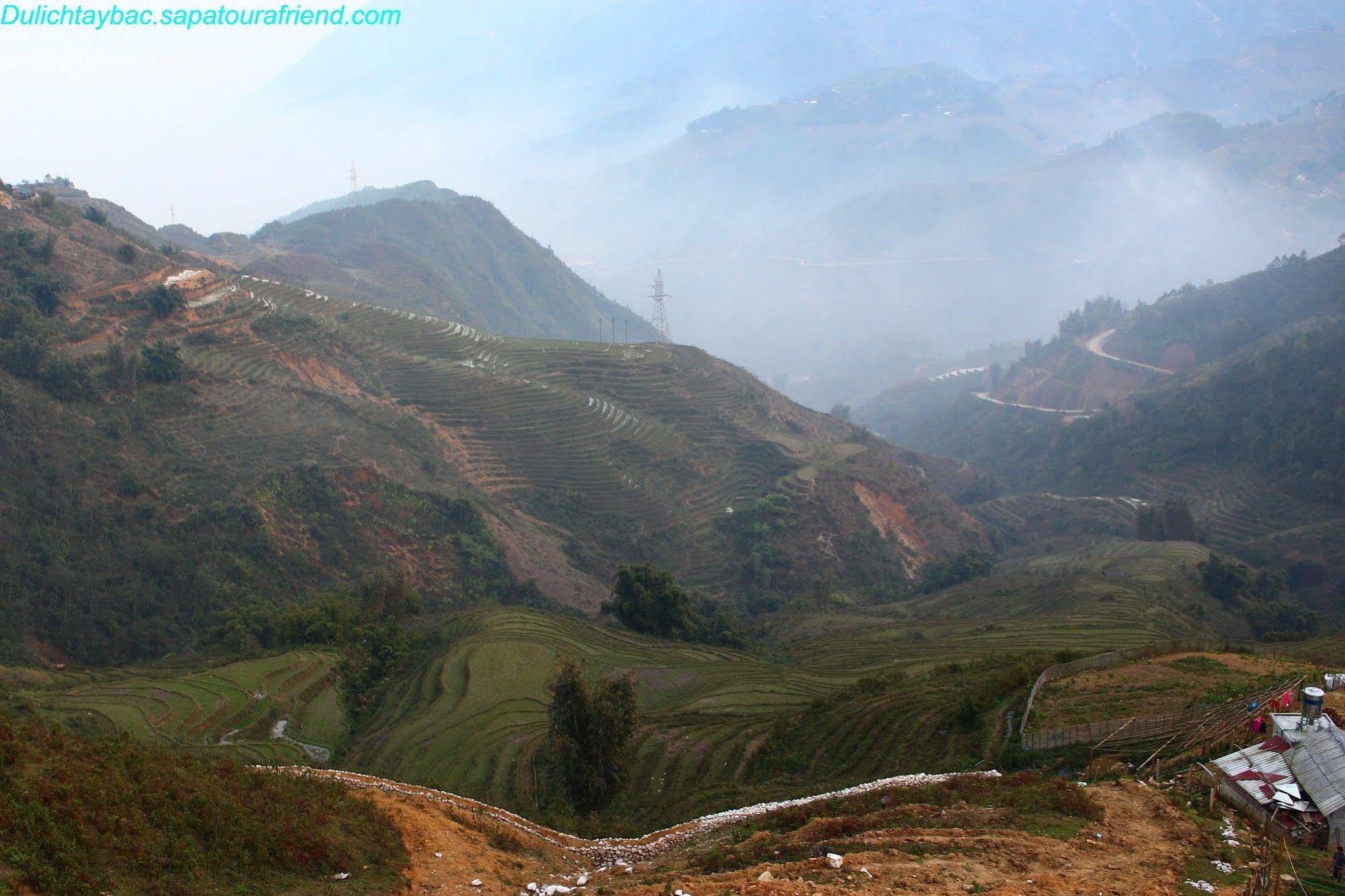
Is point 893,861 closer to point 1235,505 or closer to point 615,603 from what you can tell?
point 615,603

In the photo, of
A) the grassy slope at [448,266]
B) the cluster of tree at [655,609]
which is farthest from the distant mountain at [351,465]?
the grassy slope at [448,266]

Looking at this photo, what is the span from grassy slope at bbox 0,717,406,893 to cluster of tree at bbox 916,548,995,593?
37.1 metres

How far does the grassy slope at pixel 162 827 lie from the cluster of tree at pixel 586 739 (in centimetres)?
679

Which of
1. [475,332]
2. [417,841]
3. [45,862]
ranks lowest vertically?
[417,841]

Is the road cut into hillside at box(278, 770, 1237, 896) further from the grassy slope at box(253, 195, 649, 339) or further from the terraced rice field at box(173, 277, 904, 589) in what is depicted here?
the grassy slope at box(253, 195, 649, 339)

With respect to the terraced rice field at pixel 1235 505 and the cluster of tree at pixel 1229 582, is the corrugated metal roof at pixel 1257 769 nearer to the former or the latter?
the cluster of tree at pixel 1229 582

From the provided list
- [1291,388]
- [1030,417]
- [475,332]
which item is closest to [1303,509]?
[1291,388]

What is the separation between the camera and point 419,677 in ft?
81.5

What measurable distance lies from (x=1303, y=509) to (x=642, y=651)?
42.6m

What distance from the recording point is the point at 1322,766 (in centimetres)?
1053

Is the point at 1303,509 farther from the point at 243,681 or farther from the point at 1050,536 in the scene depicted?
the point at 243,681

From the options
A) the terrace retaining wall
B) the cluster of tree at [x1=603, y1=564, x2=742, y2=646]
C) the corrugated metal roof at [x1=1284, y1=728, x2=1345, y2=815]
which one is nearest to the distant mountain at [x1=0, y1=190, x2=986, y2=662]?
the cluster of tree at [x1=603, y1=564, x2=742, y2=646]

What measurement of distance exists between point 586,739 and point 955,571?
3055 centimetres

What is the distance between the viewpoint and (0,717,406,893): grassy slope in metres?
7.34
